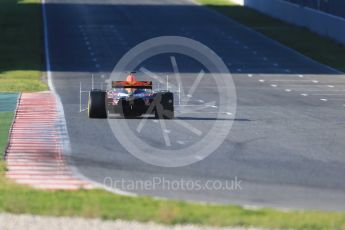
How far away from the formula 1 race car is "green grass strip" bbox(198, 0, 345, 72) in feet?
63.5

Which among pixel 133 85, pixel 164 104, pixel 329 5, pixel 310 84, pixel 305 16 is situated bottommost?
pixel 310 84

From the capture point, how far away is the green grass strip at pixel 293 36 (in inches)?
2074

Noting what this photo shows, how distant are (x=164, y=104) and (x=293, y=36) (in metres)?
32.9

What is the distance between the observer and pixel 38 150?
2375 cm

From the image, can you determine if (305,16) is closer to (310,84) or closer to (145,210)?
(310,84)

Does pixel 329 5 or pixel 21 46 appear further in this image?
pixel 329 5

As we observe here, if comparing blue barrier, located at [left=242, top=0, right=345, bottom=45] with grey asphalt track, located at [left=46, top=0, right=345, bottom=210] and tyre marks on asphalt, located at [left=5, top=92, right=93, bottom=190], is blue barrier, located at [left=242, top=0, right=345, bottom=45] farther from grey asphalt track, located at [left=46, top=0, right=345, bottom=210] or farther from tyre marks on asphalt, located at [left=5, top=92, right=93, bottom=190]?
tyre marks on asphalt, located at [left=5, top=92, right=93, bottom=190]

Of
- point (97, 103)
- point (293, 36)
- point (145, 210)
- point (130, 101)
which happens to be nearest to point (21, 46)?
point (293, 36)

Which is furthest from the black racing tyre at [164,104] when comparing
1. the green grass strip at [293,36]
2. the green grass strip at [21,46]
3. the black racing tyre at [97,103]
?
the green grass strip at [293,36]

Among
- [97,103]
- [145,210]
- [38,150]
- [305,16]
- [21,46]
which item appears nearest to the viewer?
[145,210]

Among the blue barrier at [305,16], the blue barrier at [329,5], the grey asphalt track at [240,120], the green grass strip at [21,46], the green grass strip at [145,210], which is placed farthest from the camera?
the blue barrier at [329,5]

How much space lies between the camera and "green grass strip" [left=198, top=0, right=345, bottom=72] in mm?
52688

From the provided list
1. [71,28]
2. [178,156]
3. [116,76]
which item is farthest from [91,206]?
[71,28]

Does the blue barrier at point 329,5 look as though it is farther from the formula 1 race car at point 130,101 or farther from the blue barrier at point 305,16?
the formula 1 race car at point 130,101
